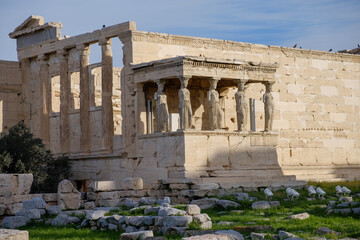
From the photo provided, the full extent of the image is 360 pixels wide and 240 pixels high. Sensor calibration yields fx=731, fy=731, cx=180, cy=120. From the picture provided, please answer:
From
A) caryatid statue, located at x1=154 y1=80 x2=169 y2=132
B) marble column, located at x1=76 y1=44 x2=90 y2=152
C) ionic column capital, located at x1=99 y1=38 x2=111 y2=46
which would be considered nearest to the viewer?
caryatid statue, located at x1=154 y1=80 x2=169 y2=132

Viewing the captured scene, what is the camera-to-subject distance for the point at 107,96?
22.7 meters

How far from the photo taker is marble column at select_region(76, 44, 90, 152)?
23641 mm

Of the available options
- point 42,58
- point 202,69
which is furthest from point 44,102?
point 202,69

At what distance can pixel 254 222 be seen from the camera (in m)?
12.6

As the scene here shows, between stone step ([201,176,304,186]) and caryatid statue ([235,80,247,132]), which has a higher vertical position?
caryatid statue ([235,80,247,132])

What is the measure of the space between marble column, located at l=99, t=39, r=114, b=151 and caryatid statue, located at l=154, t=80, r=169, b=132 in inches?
126

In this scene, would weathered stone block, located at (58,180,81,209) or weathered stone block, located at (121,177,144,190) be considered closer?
weathered stone block, located at (58,180,81,209)

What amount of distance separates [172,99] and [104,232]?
9561mm

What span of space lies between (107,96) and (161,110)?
3495mm

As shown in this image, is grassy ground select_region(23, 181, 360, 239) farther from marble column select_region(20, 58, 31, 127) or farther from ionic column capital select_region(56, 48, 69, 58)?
marble column select_region(20, 58, 31, 127)

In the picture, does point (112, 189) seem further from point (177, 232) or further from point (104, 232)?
point (177, 232)

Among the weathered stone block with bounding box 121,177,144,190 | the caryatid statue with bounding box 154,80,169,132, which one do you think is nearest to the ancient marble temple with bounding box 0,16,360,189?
the caryatid statue with bounding box 154,80,169,132

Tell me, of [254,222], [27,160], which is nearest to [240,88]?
[27,160]

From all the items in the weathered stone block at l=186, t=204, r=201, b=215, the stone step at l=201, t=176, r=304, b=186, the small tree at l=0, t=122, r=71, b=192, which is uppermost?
the small tree at l=0, t=122, r=71, b=192
